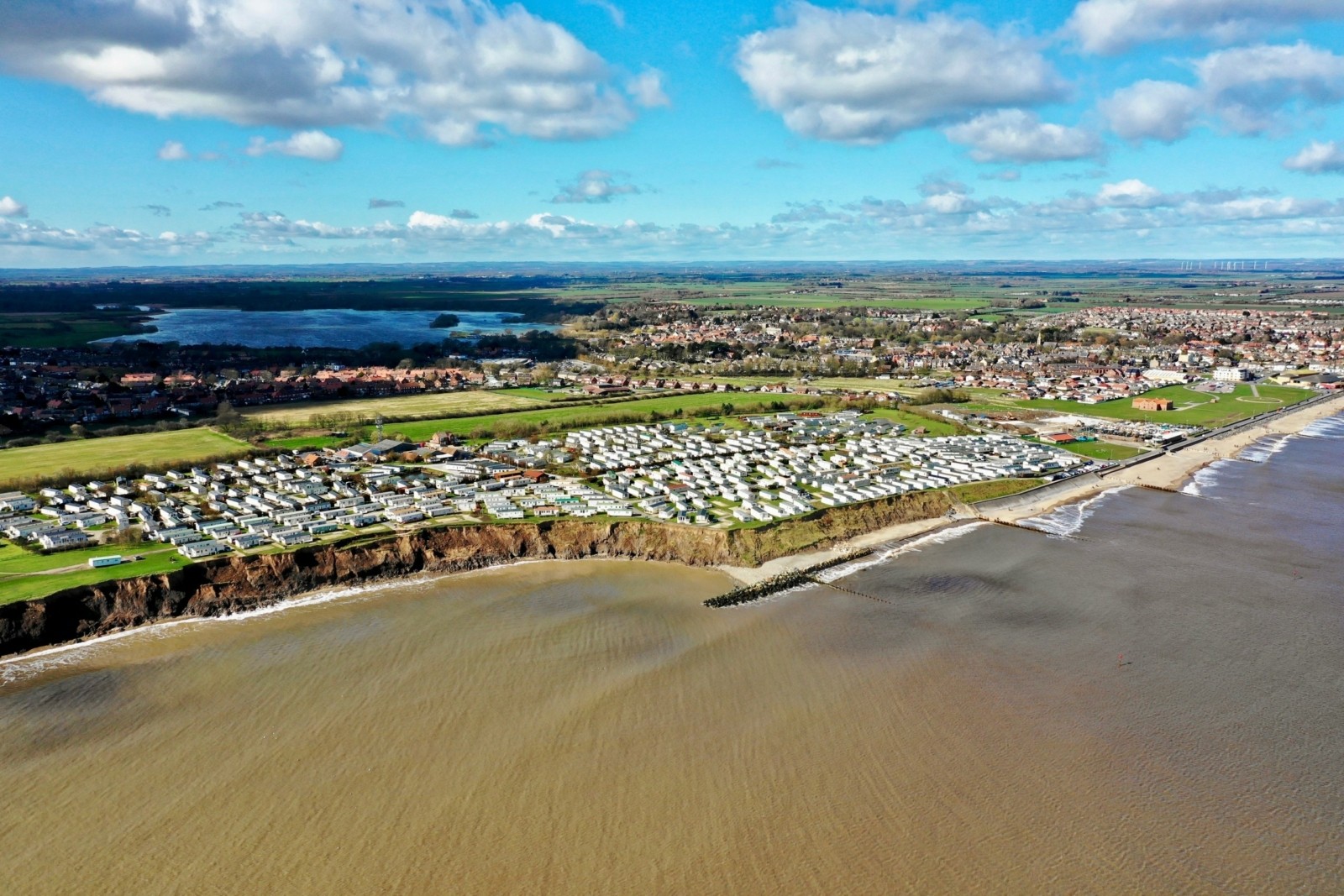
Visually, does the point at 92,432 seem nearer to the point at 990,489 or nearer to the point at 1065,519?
the point at 990,489

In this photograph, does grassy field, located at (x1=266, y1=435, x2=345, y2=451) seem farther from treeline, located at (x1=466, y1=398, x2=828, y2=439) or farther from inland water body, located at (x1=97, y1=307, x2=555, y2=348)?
inland water body, located at (x1=97, y1=307, x2=555, y2=348)

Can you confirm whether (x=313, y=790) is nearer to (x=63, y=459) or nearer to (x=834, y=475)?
(x=834, y=475)

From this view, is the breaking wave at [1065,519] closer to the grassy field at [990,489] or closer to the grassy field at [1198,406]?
the grassy field at [990,489]

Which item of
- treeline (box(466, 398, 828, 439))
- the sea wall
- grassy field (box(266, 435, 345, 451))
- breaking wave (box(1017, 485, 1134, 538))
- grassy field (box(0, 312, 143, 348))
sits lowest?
breaking wave (box(1017, 485, 1134, 538))

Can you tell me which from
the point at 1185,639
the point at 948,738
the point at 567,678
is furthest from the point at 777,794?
the point at 1185,639

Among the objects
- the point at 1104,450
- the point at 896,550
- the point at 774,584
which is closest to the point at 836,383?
the point at 1104,450

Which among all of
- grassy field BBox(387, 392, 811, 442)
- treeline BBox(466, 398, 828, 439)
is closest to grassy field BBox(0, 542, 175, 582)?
grassy field BBox(387, 392, 811, 442)

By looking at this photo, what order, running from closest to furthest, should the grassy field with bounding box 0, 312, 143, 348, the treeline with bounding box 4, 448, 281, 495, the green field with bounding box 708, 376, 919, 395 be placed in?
the treeline with bounding box 4, 448, 281, 495 < the green field with bounding box 708, 376, 919, 395 < the grassy field with bounding box 0, 312, 143, 348

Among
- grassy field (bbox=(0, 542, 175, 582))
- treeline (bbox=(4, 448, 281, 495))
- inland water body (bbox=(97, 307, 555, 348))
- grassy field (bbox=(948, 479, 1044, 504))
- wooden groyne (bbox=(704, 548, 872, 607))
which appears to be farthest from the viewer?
inland water body (bbox=(97, 307, 555, 348))
